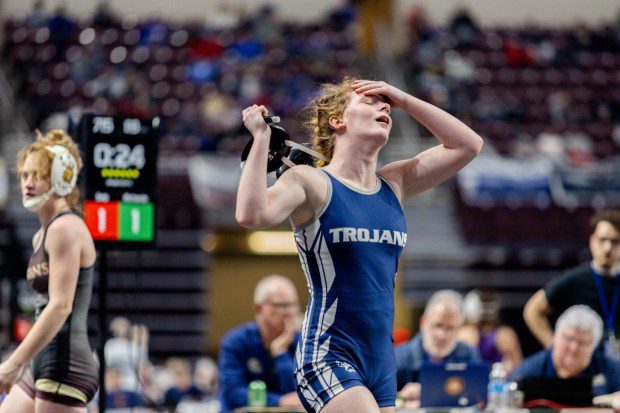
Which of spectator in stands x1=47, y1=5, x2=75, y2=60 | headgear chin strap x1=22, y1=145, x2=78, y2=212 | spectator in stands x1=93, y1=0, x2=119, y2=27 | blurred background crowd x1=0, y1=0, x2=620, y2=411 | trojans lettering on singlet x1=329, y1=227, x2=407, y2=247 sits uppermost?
spectator in stands x1=93, y1=0, x2=119, y2=27

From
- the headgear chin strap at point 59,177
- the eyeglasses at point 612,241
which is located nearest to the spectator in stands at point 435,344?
the eyeglasses at point 612,241

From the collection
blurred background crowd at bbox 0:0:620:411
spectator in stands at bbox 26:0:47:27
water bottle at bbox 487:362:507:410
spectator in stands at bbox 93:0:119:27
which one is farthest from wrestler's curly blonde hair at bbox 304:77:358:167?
spectator in stands at bbox 26:0:47:27

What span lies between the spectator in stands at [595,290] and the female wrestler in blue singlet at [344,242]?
3.27 m

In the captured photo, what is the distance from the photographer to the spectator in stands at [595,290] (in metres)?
6.45

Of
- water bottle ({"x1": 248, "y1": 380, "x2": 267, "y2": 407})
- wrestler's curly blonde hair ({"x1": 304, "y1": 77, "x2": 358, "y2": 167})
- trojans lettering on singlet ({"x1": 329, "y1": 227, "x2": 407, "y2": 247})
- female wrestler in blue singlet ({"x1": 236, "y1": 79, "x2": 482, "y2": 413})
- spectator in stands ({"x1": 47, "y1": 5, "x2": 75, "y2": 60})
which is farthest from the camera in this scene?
spectator in stands ({"x1": 47, "y1": 5, "x2": 75, "y2": 60})

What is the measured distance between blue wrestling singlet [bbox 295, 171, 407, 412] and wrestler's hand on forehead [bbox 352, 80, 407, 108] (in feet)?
1.08

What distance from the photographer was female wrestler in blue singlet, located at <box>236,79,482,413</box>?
3.21 meters

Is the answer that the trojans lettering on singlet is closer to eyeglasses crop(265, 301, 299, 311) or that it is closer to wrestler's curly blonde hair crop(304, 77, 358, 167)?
wrestler's curly blonde hair crop(304, 77, 358, 167)

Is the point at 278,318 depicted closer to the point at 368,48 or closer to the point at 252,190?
the point at 252,190

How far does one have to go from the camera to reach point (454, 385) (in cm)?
545

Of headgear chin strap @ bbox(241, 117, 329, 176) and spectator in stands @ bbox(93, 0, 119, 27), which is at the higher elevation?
spectator in stands @ bbox(93, 0, 119, 27)

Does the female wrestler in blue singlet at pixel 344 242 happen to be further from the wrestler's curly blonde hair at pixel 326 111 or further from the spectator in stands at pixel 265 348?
the spectator in stands at pixel 265 348

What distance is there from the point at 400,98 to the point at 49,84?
14.5m

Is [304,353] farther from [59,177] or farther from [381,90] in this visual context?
[59,177]
